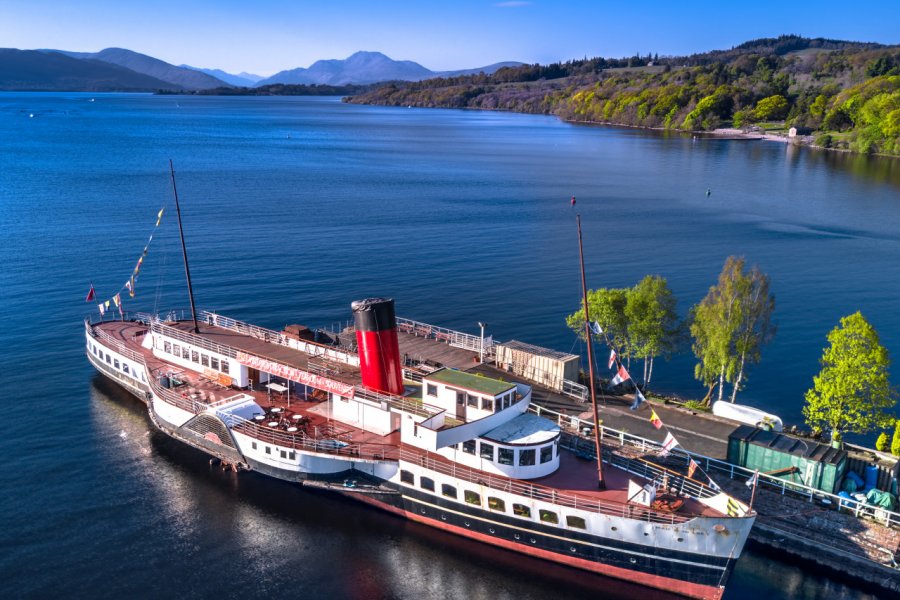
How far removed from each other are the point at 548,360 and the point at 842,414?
49.4 feet

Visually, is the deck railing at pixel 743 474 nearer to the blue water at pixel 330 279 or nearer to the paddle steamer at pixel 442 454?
the paddle steamer at pixel 442 454

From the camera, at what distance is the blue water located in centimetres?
2888

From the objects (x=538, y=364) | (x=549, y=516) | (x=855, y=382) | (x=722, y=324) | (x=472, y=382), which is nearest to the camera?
(x=549, y=516)

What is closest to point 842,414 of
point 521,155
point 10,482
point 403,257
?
point 10,482

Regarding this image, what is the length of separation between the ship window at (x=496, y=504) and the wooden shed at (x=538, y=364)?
10.6 meters

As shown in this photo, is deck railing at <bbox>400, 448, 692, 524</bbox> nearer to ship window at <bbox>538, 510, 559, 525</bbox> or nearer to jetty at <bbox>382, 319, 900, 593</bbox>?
ship window at <bbox>538, 510, 559, 525</bbox>

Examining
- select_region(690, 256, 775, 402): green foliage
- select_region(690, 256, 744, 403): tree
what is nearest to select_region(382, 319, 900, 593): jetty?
select_region(690, 256, 744, 403): tree

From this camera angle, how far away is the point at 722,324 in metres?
40.2

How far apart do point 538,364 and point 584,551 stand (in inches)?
503

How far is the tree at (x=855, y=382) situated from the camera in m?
34.0

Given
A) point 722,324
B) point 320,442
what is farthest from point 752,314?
point 320,442

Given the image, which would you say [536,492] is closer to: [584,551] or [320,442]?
[584,551]

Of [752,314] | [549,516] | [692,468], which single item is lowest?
[549,516]

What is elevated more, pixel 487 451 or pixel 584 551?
pixel 487 451
